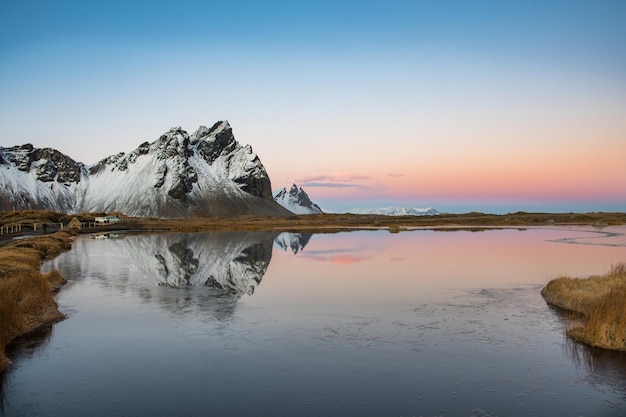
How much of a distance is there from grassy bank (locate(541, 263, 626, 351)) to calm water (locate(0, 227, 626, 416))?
700mm

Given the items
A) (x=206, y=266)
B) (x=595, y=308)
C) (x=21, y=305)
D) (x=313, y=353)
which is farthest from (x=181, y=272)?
(x=595, y=308)

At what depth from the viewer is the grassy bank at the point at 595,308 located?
58.5 feet

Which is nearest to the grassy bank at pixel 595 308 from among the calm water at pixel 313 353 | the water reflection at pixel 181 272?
the calm water at pixel 313 353

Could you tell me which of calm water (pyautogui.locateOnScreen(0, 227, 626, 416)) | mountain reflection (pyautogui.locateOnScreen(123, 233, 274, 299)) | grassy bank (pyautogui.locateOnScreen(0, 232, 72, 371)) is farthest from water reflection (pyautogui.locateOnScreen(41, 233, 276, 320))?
grassy bank (pyautogui.locateOnScreen(0, 232, 72, 371))

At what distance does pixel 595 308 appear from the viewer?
64.2ft

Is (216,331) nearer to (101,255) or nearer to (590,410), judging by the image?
(590,410)

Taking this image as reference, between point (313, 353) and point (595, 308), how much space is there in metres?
10.9

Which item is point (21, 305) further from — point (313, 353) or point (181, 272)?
point (181, 272)

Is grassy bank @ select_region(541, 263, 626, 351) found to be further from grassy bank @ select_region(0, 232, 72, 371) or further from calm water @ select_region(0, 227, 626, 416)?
grassy bank @ select_region(0, 232, 72, 371)

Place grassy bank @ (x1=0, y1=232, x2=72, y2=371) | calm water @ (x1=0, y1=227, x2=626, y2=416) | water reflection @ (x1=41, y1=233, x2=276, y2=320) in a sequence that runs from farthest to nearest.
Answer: water reflection @ (x1=41, y1=233, x2=276, y2=320) < grassy bank @ (x1=0, y1=232, x2=72, y2=371) < calm water @ (x1=0, y1=227, x2=626, y2=416)

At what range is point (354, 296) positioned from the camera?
93.6 ft

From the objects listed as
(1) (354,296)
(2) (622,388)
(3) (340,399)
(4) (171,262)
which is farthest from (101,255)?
(2) (622,388)

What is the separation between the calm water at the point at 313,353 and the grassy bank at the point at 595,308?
0.70 m

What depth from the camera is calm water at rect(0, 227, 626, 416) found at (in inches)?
528
